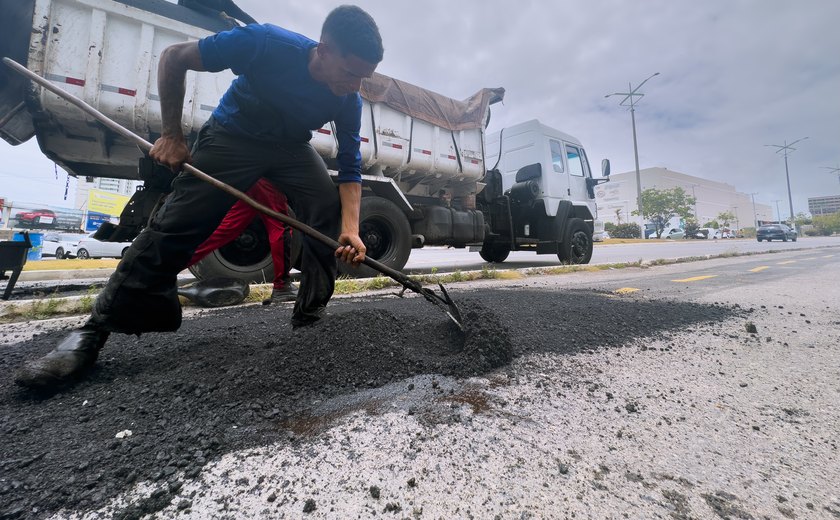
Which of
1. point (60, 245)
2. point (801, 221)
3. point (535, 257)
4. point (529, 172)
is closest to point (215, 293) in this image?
point (529, 172)

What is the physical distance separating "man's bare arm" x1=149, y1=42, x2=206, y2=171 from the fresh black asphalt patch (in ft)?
3.31

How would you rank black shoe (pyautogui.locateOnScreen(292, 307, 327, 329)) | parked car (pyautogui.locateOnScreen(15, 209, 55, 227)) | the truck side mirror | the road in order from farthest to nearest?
parked car (pyautogui.locateOnScreen(15, 209, 55, 227))
the road
the truck side mirror
black shoe (pyautogui.locateOnScreen(292, 307, 327, 329))

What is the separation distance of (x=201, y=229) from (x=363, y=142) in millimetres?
3674

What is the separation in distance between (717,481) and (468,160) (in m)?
6.23

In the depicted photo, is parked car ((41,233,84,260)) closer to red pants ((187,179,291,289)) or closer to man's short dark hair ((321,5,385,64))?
red pants ((187,179,291,289))

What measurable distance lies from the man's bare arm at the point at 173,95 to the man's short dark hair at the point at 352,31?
A: 0.67 metres

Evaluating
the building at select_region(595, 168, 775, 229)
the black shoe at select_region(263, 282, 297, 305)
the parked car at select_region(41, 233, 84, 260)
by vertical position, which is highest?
the building at select_region(595, 168, 775, 229)

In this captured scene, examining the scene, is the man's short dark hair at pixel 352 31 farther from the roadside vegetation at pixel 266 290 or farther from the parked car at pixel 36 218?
the parked car at pixel 36 218

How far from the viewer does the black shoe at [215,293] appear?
3.26m

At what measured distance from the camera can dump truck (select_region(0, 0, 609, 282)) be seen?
11.6ft

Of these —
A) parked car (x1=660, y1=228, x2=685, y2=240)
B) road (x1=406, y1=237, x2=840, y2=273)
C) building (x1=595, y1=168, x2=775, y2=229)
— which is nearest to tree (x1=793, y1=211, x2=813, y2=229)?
building (x1=595, y1=168, x2=775, y2=229)

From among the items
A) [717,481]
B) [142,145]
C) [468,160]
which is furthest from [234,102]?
[468,160]

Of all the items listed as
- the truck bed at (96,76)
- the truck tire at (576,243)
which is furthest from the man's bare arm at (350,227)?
the truck tire at (576,243)

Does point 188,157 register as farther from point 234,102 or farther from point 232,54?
point 232,54
